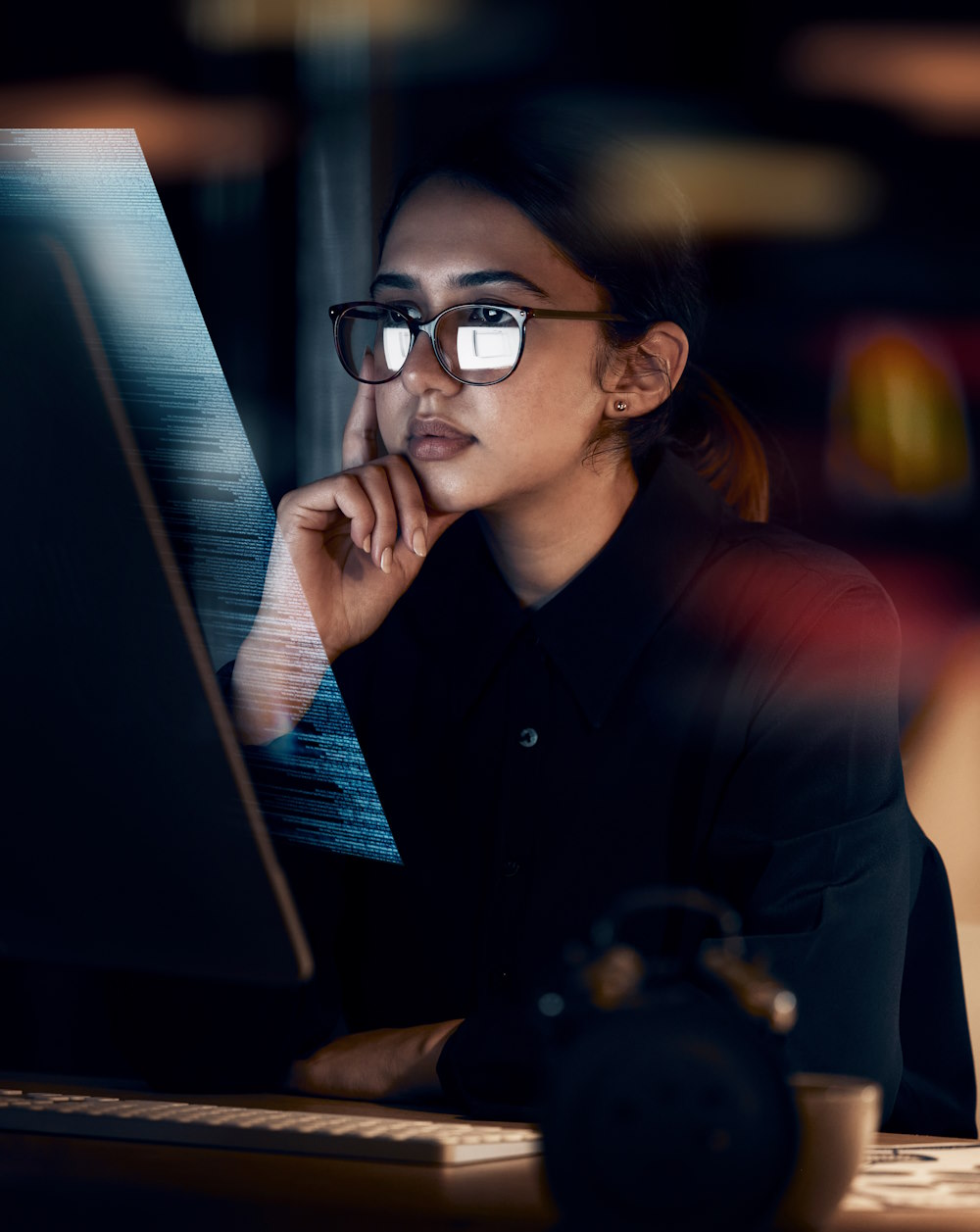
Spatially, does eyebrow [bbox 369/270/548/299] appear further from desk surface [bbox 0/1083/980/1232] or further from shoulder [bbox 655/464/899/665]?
desk surface [bbox 0/1083/980/1232]

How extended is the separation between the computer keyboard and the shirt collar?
65cm

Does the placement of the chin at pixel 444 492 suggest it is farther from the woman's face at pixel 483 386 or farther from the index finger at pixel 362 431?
the index finger at pixel 362 431

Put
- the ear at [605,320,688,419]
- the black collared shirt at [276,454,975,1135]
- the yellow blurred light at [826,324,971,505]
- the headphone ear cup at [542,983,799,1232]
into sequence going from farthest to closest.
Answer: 1. the yellow blurred light at [826,324,971,505]
2. the ear at [605,320,688,419]
3. the black collared shirt at [276,454,975,1135]
4. the headphone ear cup at [542,983,799,1232]

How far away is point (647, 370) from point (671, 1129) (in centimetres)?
106

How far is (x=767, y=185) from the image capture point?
5.29 ft

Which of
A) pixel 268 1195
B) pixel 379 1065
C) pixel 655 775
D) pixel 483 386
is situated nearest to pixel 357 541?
pixel 483 386

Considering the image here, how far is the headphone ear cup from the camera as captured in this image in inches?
17.8

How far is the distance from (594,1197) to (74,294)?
1.39ft

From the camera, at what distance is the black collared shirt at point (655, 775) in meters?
1.13

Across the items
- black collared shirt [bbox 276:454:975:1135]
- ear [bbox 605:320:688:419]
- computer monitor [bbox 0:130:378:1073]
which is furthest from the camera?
ear [bbox 605:320:688:419]

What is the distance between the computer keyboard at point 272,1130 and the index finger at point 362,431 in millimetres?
842

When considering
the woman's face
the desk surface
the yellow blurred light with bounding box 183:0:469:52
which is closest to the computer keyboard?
the desk surface

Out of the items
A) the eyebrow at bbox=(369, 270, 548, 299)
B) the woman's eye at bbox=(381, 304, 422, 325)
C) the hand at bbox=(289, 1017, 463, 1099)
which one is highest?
the eyebrow at bbox=(369, 270, 548, 299)

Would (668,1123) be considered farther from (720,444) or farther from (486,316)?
(720,444)
